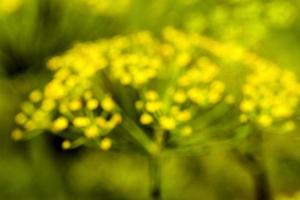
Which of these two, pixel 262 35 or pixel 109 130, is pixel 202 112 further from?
pixel 109 130

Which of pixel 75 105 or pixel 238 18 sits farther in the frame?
pixel 238 18

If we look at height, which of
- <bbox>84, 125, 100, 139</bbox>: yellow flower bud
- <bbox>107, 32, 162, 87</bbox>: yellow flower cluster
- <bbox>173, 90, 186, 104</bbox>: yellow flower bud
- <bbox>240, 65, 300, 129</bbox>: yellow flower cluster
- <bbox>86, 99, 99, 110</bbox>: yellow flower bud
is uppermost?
<bbox>107, 32, 162, 87</bbox>: yellow flower cluster

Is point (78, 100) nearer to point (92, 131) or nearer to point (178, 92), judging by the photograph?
point (92, 131)

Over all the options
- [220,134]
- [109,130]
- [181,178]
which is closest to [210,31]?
[220,134]

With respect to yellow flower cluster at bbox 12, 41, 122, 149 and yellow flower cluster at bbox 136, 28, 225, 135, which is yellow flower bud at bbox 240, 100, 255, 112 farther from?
yellow flower cluster at bbox 12, 41, 122, 149

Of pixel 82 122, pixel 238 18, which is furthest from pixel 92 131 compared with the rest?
pixel 238 18

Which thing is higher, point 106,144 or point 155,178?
point 106,144

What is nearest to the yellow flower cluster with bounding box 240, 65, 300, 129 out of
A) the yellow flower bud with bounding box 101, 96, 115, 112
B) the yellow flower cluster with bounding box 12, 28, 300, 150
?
the yellow flower cluster with bounding box 12, 28, 300, 150

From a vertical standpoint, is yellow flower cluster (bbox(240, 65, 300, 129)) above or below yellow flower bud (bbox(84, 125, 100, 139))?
below

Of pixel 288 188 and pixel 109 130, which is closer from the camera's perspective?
pixel 109 130
